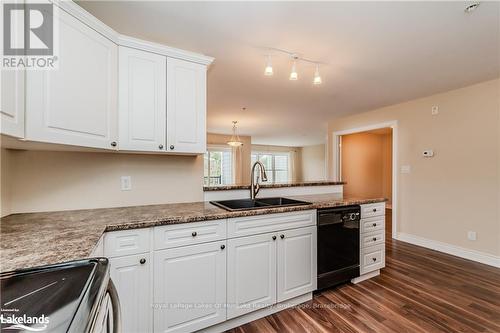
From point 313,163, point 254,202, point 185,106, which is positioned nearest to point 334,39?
point 185,106

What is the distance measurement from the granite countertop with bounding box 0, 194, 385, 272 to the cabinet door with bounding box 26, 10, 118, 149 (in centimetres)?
49

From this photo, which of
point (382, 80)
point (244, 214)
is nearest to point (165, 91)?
point (244, 214)

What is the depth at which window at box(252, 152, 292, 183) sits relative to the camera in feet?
32.1

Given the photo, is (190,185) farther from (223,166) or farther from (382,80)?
(223,166)

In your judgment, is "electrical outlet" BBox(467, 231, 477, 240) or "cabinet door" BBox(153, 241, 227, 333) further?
"electrical outlet" BBox(467, 231, 477, 240)

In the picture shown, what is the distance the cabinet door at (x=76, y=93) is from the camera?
3.85 feet

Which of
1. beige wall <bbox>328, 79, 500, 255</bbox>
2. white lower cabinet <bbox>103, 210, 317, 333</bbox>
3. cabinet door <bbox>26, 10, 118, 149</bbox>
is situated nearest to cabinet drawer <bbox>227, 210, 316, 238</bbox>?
white lower cabinet <bbox>103, 210, 317, 333</bbox>

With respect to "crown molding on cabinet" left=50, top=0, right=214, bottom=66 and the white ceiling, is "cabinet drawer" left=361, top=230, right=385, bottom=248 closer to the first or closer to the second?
the white ceiling

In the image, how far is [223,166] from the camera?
7891mm

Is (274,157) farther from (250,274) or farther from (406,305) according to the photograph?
(250,274)
